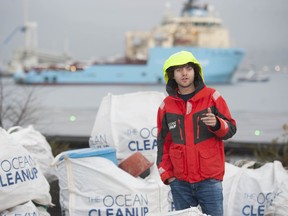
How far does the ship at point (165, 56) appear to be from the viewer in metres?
56.9

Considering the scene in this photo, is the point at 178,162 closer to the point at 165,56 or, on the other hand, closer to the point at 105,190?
the point at 105,190

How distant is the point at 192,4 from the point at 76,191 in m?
60.3

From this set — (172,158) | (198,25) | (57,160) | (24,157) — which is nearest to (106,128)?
(57,160)

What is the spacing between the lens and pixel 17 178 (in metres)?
3.47

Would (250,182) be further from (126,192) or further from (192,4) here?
(192,4)

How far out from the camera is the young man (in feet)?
9.09

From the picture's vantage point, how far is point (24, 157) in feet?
11.7

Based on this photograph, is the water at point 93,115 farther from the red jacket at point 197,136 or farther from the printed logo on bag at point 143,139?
the red jacket at point 197,136

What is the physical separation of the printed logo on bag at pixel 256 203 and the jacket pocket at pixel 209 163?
1075 mm

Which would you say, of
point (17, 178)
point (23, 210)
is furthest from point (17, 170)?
point (23, 210)

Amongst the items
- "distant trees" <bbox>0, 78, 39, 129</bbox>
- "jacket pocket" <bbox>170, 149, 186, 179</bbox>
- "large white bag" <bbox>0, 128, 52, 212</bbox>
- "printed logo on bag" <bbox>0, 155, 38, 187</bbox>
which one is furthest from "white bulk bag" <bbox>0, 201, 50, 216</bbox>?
"distant trees" <bbox>0, 78, 39, 129</bbox>

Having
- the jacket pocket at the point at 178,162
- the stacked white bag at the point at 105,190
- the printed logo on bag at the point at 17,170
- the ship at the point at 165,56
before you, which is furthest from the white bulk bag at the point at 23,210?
Result: the ship at the point at 165,56

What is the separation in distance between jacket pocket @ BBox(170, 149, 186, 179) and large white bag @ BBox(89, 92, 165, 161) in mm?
1393

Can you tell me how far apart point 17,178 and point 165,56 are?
52792 mm
